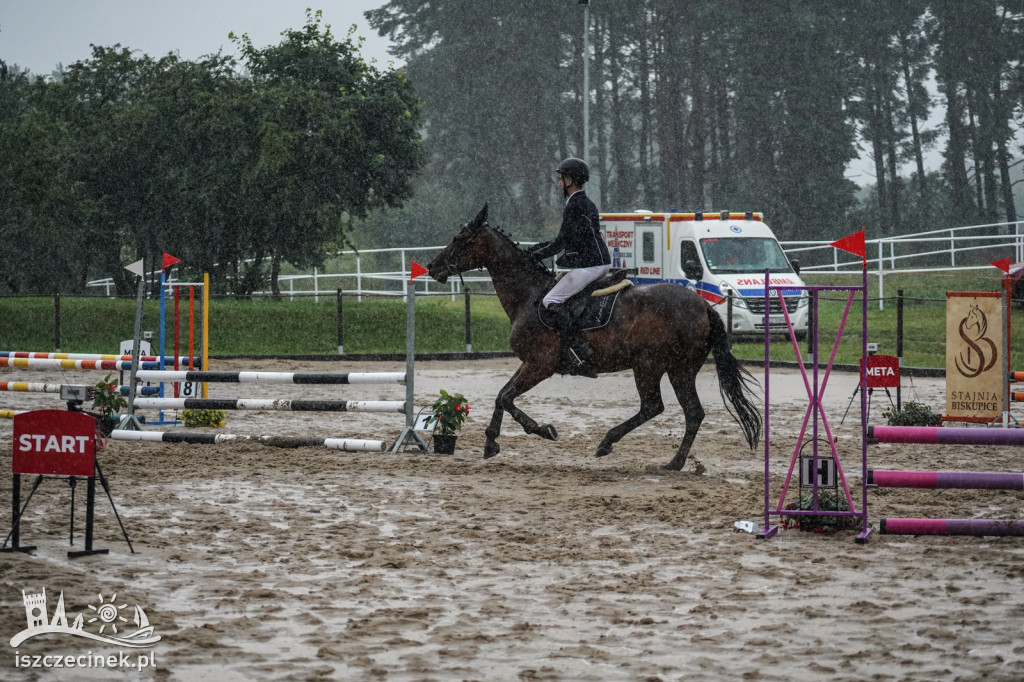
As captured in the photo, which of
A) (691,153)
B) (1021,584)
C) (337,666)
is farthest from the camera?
(691,153)

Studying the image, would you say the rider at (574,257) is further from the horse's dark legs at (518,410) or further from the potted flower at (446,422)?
the potted flower at (446,422)

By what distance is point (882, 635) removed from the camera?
5.40 metres

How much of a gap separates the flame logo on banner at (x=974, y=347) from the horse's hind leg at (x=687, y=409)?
4.44 metres

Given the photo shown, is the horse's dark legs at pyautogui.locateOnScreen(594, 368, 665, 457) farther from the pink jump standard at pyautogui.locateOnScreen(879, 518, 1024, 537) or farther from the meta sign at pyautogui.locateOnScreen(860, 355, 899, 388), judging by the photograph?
the pink jump standard at pyautogui.locateOnScreen(879, 518, 1024, 537)

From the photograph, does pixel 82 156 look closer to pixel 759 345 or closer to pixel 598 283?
pixel 759 345

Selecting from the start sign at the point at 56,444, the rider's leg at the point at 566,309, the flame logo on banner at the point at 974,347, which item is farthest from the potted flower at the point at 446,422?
the flame logo on banner at the point at 974,347

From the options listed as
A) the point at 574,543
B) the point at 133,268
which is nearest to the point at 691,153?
the point at 133,268

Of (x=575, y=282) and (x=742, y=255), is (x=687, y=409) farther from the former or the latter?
(x=742, y=255)

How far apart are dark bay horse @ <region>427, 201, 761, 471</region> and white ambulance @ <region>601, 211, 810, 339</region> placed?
14.1m

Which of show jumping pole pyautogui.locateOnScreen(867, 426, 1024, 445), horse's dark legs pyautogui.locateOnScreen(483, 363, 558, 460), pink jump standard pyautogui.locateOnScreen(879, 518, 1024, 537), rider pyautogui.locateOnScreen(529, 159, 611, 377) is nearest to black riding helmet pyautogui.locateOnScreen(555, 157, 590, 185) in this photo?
rider pyautogui.locateOnScreen(529, 159, 611, 377)

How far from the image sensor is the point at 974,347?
13750 mm

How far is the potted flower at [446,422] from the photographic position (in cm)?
1171

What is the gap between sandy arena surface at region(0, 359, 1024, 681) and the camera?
508 centimetres

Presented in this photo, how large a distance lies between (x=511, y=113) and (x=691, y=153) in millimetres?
8365
